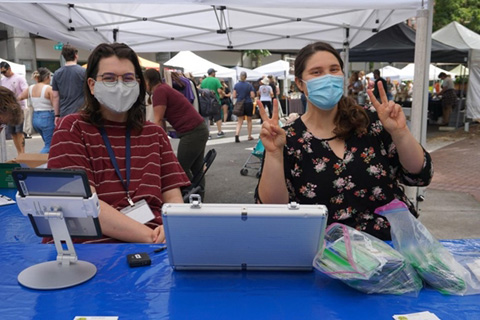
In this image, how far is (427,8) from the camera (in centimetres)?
353

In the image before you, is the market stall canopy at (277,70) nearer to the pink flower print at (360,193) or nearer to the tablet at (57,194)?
the pink flower print at (360,193)

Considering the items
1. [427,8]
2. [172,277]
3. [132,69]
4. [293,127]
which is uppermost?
[427,8]

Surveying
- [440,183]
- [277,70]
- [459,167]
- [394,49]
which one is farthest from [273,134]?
[277,70]

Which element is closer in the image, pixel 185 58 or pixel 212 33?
pixel 212 33

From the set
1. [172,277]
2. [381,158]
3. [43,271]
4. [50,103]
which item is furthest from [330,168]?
[50,103]

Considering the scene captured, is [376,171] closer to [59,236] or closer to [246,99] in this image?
[59,236]

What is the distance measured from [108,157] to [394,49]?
10469mm

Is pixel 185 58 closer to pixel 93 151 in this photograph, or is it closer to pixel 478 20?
pixel 93 151

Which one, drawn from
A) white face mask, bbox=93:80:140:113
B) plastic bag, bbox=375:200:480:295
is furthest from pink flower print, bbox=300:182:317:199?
white face mask, bbox=93:80:140:113

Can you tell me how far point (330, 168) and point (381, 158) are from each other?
0.27 metres

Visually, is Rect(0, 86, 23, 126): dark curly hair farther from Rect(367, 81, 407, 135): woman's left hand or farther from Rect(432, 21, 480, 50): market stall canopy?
Rect(432, 21, 480, 50): market stall canopy

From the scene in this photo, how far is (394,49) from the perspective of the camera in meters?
11.0

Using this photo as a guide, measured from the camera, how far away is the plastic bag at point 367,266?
51.1 inches

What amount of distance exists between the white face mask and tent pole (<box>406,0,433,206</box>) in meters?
2.62
